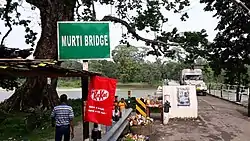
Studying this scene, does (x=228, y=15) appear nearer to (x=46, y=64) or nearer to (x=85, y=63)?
(x=85, y=63)

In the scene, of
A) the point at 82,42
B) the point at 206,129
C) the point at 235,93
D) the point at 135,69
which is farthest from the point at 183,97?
the point at 135,69

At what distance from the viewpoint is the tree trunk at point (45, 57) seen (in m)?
22.1

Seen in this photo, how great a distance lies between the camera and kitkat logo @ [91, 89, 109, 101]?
9219mm

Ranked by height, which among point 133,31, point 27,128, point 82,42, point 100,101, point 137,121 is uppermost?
point 133,31

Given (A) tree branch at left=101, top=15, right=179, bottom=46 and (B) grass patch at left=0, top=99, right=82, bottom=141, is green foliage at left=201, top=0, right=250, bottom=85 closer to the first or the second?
(A) tree branch at left=101, top=15, right=179, bottom=46

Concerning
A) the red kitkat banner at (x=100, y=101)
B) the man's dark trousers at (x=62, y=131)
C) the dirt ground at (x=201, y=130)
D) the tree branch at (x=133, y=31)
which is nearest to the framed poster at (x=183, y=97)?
the dirt ground at (x=201, y=130)

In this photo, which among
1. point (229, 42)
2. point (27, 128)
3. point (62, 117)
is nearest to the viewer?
point (62, 117)

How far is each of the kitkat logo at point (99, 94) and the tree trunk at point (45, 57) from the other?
13.0 metres

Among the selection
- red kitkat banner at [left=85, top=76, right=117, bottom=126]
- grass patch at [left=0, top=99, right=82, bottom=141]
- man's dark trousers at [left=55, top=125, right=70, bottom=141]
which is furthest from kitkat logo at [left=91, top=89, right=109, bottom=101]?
grass patch at [left=0, top=99, right=82, bottom=141]

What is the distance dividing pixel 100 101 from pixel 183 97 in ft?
38.6

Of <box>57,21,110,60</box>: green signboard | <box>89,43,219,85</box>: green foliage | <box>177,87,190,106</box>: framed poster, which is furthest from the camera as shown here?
<box>89,43,219,85</box>: green foliage

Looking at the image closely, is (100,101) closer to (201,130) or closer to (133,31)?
(201,130)

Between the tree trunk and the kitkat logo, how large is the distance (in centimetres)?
1305

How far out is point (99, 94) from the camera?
9242 millimetres
